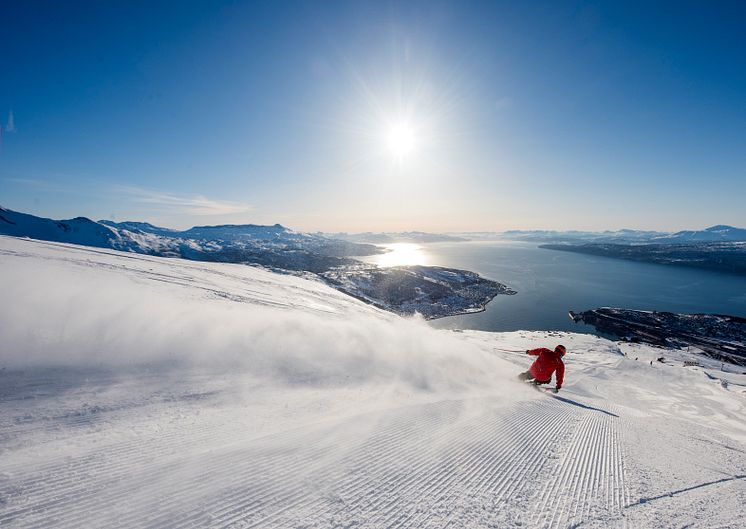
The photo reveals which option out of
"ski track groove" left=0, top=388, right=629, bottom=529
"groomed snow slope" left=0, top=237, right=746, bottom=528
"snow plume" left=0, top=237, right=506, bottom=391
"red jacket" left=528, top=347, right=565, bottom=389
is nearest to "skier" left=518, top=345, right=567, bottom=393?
"red jacket" left=528, top=347, right=565, bottom=389

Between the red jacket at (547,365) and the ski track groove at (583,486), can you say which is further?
the red jacket at (547,365)

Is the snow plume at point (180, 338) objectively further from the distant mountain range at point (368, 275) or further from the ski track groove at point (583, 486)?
the distant mountain range at point (368, 275)

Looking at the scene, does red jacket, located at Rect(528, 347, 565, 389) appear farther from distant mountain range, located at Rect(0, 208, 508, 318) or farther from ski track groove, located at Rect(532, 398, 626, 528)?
distant mountain range, located at Rect(0, 208, 508, 318)

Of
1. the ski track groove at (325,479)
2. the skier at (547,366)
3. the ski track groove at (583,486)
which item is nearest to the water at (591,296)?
the skier at (547,366)

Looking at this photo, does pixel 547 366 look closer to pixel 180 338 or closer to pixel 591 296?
pixel 180 338

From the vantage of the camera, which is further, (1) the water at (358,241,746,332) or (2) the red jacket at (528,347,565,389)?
(1) the water at (358,241,746,332)

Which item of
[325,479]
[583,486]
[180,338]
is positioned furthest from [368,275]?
[325,479]

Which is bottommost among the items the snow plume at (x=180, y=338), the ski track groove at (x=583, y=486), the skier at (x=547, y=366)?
the skier at (x=547, y=366)

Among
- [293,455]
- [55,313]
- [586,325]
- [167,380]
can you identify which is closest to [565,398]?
[293,455]
